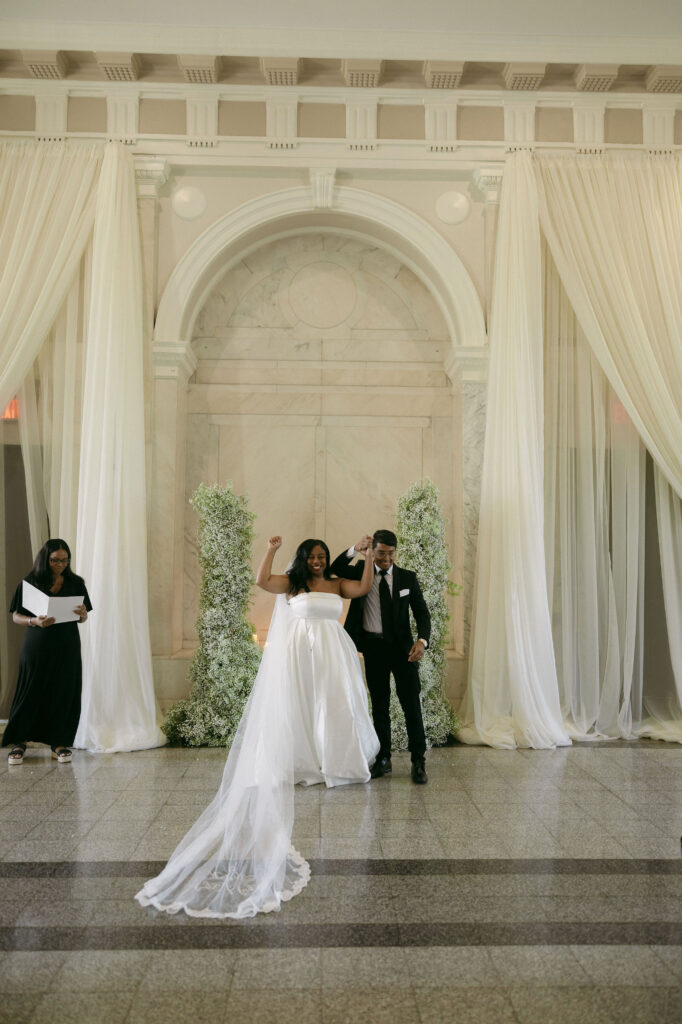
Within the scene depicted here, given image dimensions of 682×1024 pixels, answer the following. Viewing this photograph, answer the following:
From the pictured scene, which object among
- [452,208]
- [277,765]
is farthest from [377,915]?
[452,208]

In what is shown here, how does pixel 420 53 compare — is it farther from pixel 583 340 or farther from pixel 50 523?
pixel 50 523

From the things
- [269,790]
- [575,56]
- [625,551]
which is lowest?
[269,790]

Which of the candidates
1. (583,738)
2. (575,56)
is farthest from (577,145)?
(583,738)

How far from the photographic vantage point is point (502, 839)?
4676 mm

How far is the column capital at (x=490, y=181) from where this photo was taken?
8.45 metres

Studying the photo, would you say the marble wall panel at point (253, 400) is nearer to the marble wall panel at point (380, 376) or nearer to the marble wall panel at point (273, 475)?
the marble wall panel at point (273, 475)

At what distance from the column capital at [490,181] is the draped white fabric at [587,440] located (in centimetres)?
16

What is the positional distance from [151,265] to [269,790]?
583cm

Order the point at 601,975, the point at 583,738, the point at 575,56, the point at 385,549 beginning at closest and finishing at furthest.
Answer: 1. the point at 601,975
2. the point at 385,549
3. the point at 583,738
4. the point at 575,56

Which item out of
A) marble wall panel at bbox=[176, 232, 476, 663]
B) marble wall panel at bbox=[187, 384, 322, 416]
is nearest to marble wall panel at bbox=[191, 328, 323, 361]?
marble wall panel at bbox=[176, 232, 476, 663]

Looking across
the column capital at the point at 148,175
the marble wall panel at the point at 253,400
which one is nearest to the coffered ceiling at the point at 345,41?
the column capital at the point at 148,175

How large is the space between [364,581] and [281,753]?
176 cm

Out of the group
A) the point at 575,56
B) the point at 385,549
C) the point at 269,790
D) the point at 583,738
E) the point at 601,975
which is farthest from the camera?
the point at 575,56

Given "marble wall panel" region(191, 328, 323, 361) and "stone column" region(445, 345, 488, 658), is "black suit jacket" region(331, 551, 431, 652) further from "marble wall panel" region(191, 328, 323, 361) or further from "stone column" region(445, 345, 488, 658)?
"marble wall panel" region(191, 328, 323, 361)
